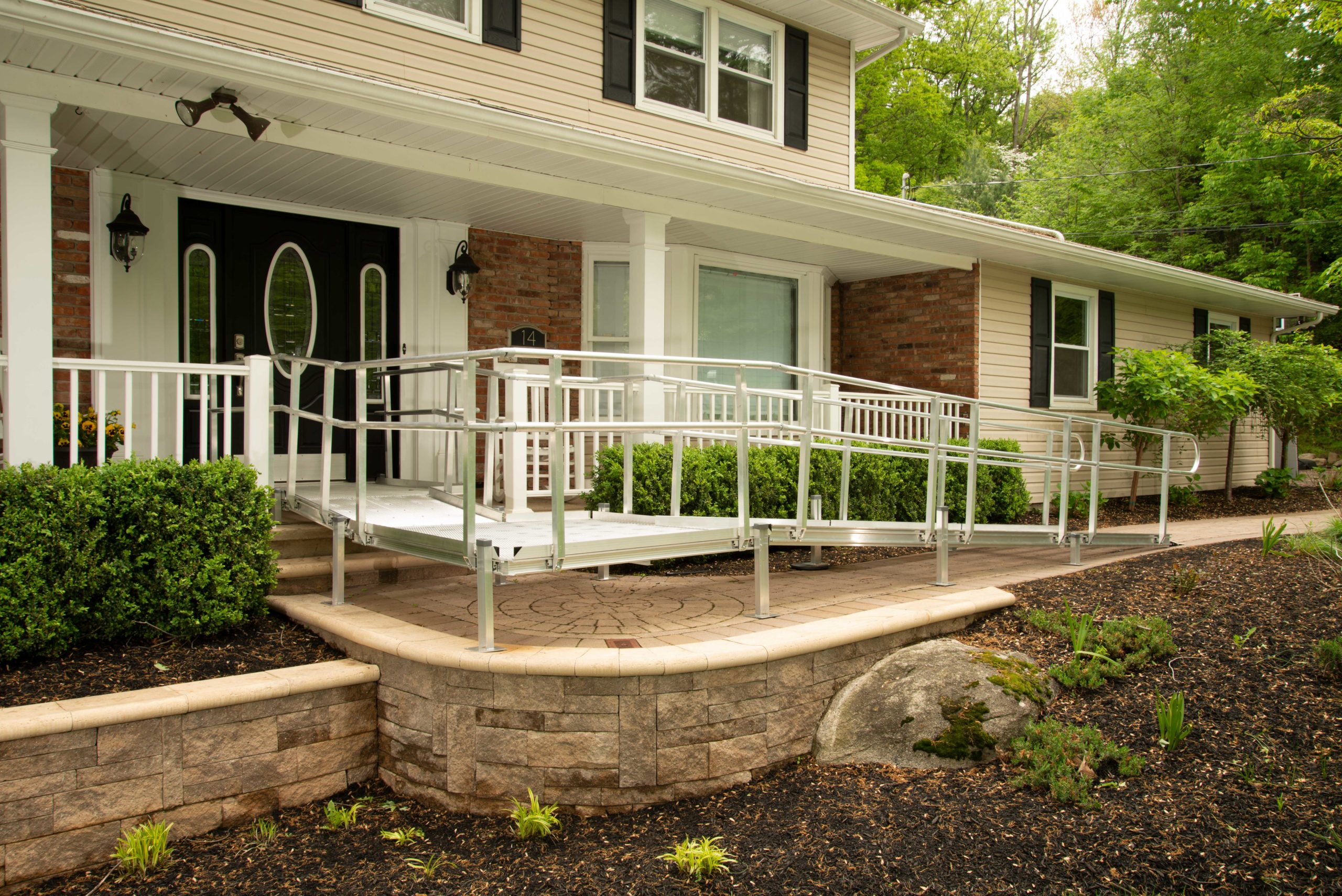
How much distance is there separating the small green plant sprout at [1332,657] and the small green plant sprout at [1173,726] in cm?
93

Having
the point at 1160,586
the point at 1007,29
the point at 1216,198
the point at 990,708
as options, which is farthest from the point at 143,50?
the point at 1007,29

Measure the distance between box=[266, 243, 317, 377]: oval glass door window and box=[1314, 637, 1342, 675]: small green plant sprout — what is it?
278 inches

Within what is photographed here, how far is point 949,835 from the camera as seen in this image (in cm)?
361

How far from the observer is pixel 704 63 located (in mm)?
9320

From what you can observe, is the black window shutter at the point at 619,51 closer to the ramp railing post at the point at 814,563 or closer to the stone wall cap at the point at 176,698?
the ramp railing post at the point at 814,563

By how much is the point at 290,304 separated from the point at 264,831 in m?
4.82

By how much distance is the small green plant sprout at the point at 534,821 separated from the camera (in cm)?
362

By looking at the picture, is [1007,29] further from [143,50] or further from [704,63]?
Answer: [143,50]

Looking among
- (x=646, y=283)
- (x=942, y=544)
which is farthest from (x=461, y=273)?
(x=942, y=544)

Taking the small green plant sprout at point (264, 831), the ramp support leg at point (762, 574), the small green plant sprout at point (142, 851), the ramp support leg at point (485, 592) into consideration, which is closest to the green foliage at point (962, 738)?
the ramp support leg at point (762, 574)

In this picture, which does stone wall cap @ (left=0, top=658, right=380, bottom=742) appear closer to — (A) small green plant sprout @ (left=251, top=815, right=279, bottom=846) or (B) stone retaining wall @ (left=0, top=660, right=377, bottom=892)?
(B) stone retaining wall @ (left=0, top=660, right=377, bottom=892)

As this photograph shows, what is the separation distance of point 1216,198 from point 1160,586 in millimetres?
19681

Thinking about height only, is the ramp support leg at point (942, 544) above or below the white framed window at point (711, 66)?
below

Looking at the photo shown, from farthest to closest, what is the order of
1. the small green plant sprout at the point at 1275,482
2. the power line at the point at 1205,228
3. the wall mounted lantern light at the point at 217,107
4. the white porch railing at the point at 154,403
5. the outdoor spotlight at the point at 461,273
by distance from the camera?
1. the power line at the point at 1205,228
2. the small green plant sprout at the point at 1275,482
3. the outdoor spotlight at the point at 461,273
4. the wall mounted lantern light at the point at 217,107
5. the white porch railing at the point at 154,403
